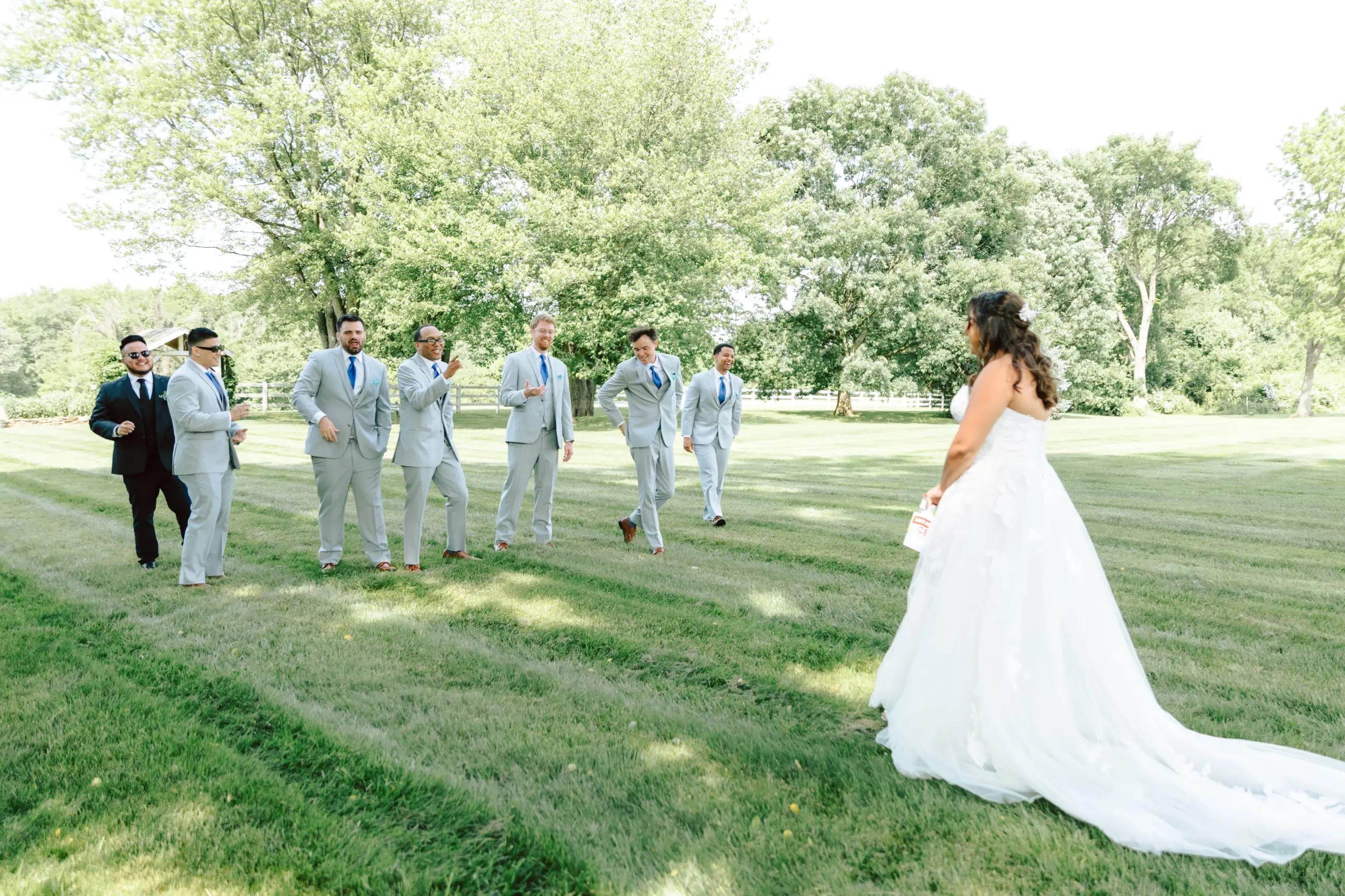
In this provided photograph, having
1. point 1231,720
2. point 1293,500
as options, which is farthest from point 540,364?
point 1293,500

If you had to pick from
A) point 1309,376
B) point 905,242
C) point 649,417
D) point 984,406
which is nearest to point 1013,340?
point 984,406

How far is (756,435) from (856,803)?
24.8m

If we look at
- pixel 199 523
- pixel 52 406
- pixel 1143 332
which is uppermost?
pixel 1143 332

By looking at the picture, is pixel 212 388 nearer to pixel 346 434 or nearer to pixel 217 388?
pixel 217 388

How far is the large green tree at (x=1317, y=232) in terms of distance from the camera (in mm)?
42750

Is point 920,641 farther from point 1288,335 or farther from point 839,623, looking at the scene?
point 1288,335

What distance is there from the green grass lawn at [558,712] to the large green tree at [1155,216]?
1902 inches

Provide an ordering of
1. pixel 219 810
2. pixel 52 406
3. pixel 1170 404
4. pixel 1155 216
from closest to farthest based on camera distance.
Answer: pixel 219 810
pixel 52 406
pixel 1170 404
pixel 1155 216

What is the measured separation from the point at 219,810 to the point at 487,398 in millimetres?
47028

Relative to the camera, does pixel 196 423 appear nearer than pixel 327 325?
Yes

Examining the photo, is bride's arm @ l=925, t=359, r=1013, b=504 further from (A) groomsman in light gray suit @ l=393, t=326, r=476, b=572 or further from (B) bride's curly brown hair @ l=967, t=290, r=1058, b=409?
(A) groomsman in light gray suit @ l=393, t=326, r=476, b=572

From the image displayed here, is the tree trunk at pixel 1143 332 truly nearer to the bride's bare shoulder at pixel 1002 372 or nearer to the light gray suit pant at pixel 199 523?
the bride's bare shoulder at pixel 1002 372

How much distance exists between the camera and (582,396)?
116 feet

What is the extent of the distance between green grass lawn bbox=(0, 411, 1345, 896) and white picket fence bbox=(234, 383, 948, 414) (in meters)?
18.8
